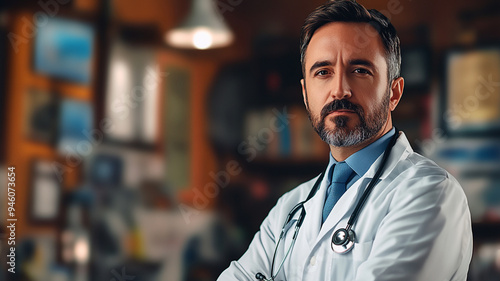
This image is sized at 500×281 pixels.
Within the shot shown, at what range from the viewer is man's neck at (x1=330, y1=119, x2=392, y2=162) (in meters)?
1.50

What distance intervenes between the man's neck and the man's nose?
5.8 inches

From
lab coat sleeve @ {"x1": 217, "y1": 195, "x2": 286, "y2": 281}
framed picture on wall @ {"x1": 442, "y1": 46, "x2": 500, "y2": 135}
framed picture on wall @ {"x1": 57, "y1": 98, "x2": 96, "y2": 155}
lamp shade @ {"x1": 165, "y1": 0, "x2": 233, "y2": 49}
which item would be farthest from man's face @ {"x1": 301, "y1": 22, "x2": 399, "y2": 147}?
framed picture on wall @ {"x1": 57, "y1": 98, "x2": 96, "y2": 155}

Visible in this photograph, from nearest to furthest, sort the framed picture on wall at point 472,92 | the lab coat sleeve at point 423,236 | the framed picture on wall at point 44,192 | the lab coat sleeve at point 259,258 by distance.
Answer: the lab coat sleeve at point 423,236 → the lab coat sleeve at point 259,258 → the framed picture on wall at point 472,92 → the framed picture on wall at point 44,192

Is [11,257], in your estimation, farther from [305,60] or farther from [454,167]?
[454,167]

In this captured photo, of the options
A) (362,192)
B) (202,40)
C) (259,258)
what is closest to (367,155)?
(362,192)

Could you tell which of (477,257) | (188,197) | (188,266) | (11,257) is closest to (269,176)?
(188,197)

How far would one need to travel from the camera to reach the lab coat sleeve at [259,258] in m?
1.60

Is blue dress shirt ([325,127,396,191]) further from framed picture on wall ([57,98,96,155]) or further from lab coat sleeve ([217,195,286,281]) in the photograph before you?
framed picture on wall ([57,98,96,155])

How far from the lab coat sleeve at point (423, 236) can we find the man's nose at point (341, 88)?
0.28 meters

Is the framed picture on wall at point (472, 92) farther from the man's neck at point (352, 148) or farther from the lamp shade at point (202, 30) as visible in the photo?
the lamp shade at point (202, 30)

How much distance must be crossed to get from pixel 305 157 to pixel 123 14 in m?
0.96

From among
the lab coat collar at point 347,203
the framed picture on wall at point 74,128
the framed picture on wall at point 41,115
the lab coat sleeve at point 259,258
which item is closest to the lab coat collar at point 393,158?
the lab coat collar at point 347,203

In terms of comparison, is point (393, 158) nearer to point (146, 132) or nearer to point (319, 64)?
point (319, 64)

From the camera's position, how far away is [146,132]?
7.66 ft
